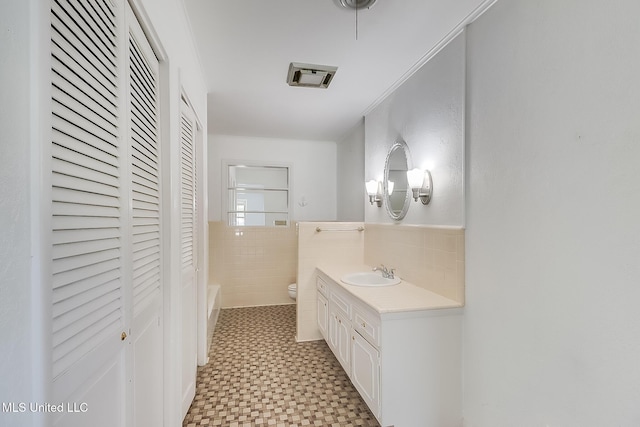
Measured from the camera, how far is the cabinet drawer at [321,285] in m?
2.72

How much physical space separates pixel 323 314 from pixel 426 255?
3.99 feet

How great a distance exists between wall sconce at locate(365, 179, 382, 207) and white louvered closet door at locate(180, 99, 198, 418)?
1.66m

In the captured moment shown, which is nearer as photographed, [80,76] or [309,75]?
[80,76]

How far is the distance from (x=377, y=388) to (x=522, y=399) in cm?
71

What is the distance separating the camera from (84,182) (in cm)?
74

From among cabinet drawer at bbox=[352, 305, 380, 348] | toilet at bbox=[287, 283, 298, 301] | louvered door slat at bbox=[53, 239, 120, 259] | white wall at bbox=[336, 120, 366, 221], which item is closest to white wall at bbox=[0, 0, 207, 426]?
louvered door slat at bbox=[53, 239, 120, 259]

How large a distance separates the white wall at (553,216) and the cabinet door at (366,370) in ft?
1.78

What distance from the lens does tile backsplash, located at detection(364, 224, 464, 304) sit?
1767 mm

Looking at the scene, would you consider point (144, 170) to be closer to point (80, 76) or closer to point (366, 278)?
point (80, 76)

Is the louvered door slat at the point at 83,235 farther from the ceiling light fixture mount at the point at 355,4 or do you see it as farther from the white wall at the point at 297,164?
the white wall at the point at 297,164

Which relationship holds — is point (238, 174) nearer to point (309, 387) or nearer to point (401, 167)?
point (401, 167)

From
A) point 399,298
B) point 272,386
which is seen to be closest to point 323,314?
point 272,386

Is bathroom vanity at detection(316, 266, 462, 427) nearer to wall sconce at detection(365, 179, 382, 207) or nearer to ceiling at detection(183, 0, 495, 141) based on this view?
wall sconce at detection(365, 179, 382, 207)

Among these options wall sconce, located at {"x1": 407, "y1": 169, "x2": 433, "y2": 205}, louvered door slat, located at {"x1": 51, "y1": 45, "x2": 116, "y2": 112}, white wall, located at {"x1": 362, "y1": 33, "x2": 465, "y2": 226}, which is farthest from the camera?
wall sconce, located at {"x1": 407, "y1": 169, "x2": 433, "y2": 205}
